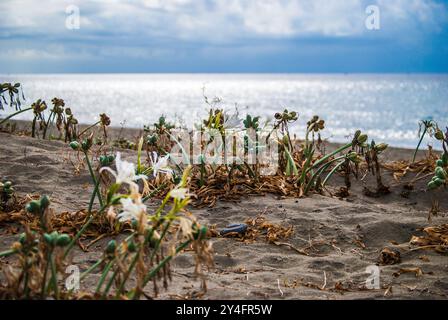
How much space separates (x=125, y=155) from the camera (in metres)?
5.95

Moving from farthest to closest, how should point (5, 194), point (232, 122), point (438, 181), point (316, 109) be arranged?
1. point (316, 109)
2. point (232, 122)
3. point (5, 194)
4. point (438, 181)

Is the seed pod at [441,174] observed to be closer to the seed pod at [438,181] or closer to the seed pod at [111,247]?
the seed pod at [438,181]

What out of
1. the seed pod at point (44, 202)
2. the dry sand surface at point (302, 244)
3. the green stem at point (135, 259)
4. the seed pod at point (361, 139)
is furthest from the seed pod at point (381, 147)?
the seed pod at point (44, 202)

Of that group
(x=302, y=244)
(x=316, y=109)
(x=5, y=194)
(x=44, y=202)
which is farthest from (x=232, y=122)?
(x=316, y=109)

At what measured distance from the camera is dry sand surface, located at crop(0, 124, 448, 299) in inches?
114

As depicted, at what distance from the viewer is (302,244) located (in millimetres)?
3676

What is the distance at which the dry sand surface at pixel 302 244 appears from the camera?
289 centimetres

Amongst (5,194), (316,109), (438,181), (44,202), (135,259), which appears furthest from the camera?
(316,109)

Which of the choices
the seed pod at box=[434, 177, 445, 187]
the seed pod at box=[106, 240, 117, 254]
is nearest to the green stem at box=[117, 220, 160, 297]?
the seed pod at box=[106, 240, 117, 254]

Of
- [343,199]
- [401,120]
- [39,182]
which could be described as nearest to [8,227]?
[39,182]

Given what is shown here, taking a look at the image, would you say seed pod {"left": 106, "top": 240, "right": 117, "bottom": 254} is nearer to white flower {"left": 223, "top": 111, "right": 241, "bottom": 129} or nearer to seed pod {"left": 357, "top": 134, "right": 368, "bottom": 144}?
white flower {"left": 223, "top": 111, "right": 241, "bottom": 129}

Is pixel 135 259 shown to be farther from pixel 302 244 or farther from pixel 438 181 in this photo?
pixel 438 181

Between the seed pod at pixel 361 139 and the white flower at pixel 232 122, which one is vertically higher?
the white flower at pixel 232 122
